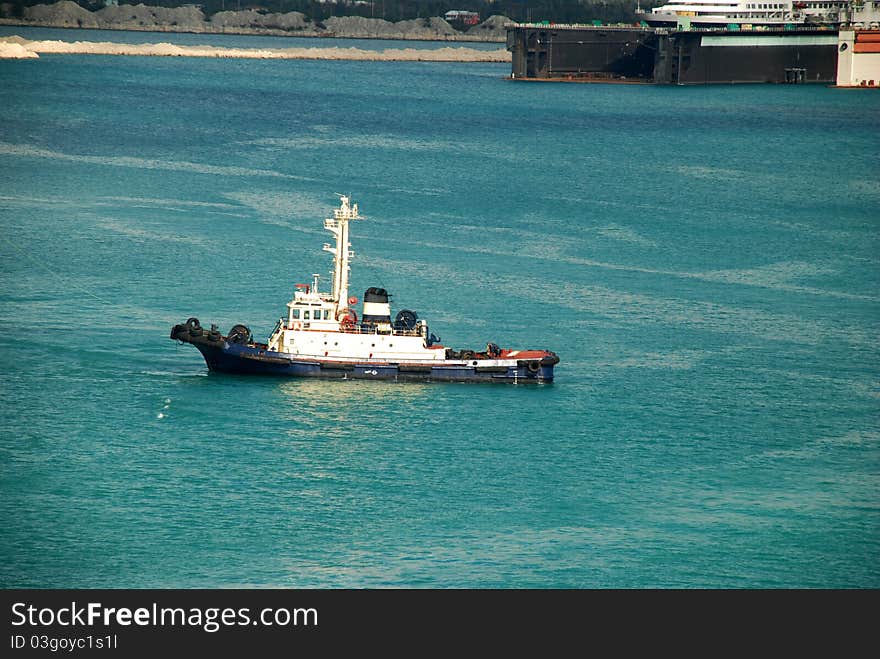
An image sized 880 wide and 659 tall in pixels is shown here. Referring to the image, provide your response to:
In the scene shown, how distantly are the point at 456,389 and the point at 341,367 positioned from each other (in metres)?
5.13

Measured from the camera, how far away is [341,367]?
64.8 meters

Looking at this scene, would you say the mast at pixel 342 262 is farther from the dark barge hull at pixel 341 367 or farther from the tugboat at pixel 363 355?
the dark barge hull at pixel 341 367

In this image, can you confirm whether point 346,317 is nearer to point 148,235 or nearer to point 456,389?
point 456,389

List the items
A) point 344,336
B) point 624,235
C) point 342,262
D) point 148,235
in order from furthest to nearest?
point 624,235, point 148,235, point 342,262, point 344,336

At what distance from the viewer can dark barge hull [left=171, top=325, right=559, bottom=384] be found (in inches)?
2539

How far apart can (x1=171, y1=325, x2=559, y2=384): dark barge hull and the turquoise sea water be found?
0.71 m

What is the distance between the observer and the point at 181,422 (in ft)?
195

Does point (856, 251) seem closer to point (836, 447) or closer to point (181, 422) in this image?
point (836, 447)

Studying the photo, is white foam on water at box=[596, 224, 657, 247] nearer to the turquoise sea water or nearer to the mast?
the turquoise sea water

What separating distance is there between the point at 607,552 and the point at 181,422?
19.7 metres

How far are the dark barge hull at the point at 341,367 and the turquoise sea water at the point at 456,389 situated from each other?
2.33ft

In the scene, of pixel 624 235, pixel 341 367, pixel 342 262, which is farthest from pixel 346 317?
pixel 624 235

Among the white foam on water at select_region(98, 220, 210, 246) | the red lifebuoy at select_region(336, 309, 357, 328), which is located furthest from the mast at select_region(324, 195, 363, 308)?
the white foam on water at select_region(98, 220, 210, 246)
